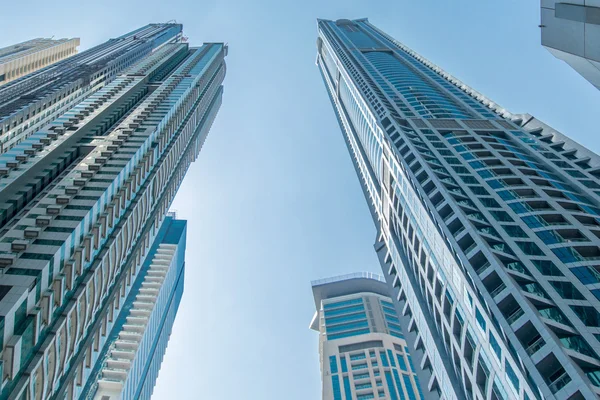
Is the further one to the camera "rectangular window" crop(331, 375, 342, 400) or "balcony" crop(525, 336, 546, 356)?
"rectangular window" crop(331, 375, 342, 400)

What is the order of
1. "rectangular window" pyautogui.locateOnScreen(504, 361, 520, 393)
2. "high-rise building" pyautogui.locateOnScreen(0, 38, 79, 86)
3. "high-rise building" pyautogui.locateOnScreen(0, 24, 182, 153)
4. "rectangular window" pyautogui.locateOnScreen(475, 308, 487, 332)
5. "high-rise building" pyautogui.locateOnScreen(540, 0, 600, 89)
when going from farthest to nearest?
"high-rise building" pyautogui.locateOnScreen(0, 38, 79, 86)
"high-rise building" pyautogui.locateOnScreen(0, 24, 182, 153)
"rectangular window" pyautogui.locateOnScreen(475, 308, 487, 332)
"rectangular window" pyautogui.locateOnScreen(504, 361, 520, 393)
"high-rise building" pyautogui.locateOnScreen(540, 0, 600, 89)

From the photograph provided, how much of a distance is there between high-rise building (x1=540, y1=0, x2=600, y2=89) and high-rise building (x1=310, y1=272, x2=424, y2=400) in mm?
90143

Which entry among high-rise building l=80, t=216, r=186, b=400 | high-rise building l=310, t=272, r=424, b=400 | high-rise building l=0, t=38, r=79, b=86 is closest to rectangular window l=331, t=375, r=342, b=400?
high-rise building l=310, t=272, r=424, b=400

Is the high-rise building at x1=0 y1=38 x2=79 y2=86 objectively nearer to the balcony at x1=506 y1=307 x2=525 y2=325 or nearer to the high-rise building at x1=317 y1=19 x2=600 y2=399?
the high-rise building at x1=317 y1=19 x2=600 y2=399

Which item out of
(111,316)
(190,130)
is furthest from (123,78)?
(111,316)

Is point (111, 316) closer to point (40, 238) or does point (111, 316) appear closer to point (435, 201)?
point (40, 238)

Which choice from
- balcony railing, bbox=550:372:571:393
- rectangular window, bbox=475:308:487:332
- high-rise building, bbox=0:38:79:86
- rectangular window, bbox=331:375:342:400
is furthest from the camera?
high-rise building, bbox=0:38:79:86

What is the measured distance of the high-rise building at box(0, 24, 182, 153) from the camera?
9306cm

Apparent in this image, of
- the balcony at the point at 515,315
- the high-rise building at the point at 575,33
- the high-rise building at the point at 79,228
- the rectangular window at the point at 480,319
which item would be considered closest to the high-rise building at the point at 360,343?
the high-rise building at the point at 79,228

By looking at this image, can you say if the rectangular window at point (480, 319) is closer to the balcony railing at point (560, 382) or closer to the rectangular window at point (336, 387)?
the balcony railing at point (560, 382)

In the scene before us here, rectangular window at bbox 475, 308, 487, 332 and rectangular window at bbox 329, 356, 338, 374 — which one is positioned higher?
rectangular window at bbox 475, 308, 487, 332

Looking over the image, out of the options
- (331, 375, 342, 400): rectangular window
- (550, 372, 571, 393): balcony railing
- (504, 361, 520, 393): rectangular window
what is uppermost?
(550, 372, 571, 393): balcony railing

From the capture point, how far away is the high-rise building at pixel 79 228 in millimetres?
38094

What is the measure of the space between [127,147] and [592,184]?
66.4m
